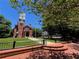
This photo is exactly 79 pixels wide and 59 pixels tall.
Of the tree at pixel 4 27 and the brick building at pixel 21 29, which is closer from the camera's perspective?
the brick building at pixel 21 29

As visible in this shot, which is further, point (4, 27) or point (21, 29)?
point (4, 27)

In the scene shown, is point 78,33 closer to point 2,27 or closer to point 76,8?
point 2,27

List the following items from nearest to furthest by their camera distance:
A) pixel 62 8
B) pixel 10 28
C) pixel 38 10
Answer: pixel 62 8, pixel 38 10, pixel 10 28

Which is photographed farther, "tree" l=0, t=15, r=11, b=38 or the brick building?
"tree" l=0, t=15, r=11, b=38

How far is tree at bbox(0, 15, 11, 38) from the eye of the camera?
4966 cm

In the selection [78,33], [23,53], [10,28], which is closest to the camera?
[23,53]

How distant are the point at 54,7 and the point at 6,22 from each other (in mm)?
46290

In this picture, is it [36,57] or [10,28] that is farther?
[10,28]

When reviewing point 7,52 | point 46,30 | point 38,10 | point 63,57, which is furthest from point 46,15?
point 46,30

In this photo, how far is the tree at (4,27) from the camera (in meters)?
49.7

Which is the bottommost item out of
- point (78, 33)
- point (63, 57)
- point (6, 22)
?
point (63, 57)

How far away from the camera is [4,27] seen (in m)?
51.6

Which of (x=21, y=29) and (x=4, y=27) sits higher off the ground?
(x=4, y=27)

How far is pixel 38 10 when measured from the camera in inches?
422
